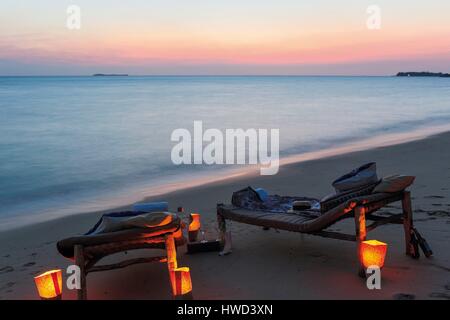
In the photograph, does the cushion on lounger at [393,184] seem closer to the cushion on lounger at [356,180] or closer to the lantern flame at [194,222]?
the cushion on lounger at [356,180]

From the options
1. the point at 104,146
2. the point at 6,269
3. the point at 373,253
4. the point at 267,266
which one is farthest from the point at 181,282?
the point at 104,146

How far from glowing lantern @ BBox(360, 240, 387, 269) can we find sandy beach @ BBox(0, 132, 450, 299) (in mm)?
205

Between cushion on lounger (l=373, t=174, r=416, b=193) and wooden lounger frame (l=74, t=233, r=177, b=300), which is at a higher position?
cushion on lounger (l=373, t=174, r=416, b=193)

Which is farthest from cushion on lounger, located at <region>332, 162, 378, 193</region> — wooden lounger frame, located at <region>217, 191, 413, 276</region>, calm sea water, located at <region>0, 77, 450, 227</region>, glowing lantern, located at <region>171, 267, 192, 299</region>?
calm sea water, located at <region>0, 77, 450, 227</region>

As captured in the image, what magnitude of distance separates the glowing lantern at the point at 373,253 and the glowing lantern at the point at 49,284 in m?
2.58

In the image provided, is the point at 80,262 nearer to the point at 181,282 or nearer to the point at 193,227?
the point at 181,282

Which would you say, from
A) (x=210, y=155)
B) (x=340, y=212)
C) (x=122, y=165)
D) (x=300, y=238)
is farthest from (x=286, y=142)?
(x=340, y=212)

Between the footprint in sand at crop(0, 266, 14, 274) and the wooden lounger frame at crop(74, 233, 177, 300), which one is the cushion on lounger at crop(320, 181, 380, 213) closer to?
the wooden lounger frame at crop(74, 233, 177, 300)

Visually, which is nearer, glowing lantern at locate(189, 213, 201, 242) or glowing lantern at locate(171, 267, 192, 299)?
glowing lantern at locate(171, 267, 192, 299)

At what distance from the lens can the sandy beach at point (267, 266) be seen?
408 cm

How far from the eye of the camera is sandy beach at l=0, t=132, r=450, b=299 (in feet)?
13.4

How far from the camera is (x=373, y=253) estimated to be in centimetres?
403
